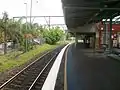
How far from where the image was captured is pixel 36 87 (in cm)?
1484

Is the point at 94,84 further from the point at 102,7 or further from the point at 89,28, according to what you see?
the point at 89,28

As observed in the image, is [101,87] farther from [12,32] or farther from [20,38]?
[20,38]

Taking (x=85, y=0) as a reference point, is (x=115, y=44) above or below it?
below

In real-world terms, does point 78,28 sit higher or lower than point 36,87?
higher

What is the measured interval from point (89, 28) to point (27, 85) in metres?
41.0

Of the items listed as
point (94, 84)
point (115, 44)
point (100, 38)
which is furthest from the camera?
point (115, 44)

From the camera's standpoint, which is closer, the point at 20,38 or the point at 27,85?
the point at 27,85

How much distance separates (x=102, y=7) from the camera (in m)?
23.6

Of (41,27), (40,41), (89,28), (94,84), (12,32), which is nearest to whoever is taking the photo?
(94,84)

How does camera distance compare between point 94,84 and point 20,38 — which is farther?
point 20,38

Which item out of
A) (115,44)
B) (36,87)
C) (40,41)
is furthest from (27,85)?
(40,41)

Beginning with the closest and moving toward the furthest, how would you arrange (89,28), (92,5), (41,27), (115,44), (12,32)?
(92,5)
(12,32)
(89,28)
(115,44)
(41,27)

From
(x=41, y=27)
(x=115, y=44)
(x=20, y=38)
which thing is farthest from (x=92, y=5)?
(x=41, y=27)

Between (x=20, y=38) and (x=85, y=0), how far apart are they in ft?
87.4
